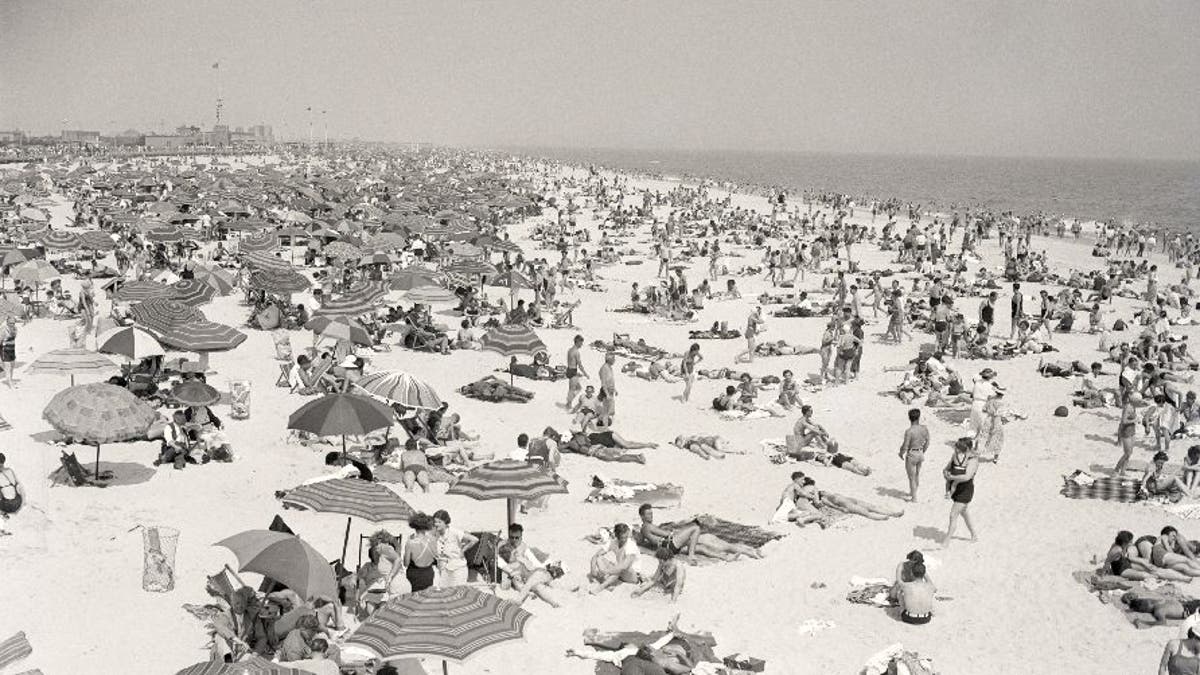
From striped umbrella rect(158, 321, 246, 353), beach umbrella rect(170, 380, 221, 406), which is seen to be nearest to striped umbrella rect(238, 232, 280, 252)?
striped umbrella rect(158, 321, 246, 353)

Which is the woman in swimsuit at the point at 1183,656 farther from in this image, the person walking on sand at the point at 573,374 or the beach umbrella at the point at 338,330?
the beach umbrella at the point at 338,330

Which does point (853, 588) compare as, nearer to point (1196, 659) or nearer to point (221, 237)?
point (1196, 659)

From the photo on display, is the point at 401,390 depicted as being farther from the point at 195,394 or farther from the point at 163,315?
the point at 163,315

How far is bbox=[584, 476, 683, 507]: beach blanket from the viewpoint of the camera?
11.8 meters

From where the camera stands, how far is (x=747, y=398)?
16203mm

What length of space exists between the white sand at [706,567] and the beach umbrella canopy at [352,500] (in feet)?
4.45

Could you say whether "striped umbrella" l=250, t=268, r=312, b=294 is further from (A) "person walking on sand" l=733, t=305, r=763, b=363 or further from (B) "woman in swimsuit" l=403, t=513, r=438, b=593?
(B) "woman in swimsuit" l=403, t=513, r=438, b=593

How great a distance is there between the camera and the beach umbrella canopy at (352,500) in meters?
8.27

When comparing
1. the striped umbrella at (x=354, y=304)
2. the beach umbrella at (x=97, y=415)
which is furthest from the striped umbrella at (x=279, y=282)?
the beach umbrella at (x=97, y=415)

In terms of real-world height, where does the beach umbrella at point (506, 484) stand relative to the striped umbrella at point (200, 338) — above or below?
below

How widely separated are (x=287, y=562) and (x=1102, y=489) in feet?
33.4

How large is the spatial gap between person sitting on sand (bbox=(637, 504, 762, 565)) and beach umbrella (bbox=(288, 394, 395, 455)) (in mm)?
3152

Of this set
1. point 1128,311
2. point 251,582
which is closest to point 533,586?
A: point 251,582

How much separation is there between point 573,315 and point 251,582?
1538 cm
